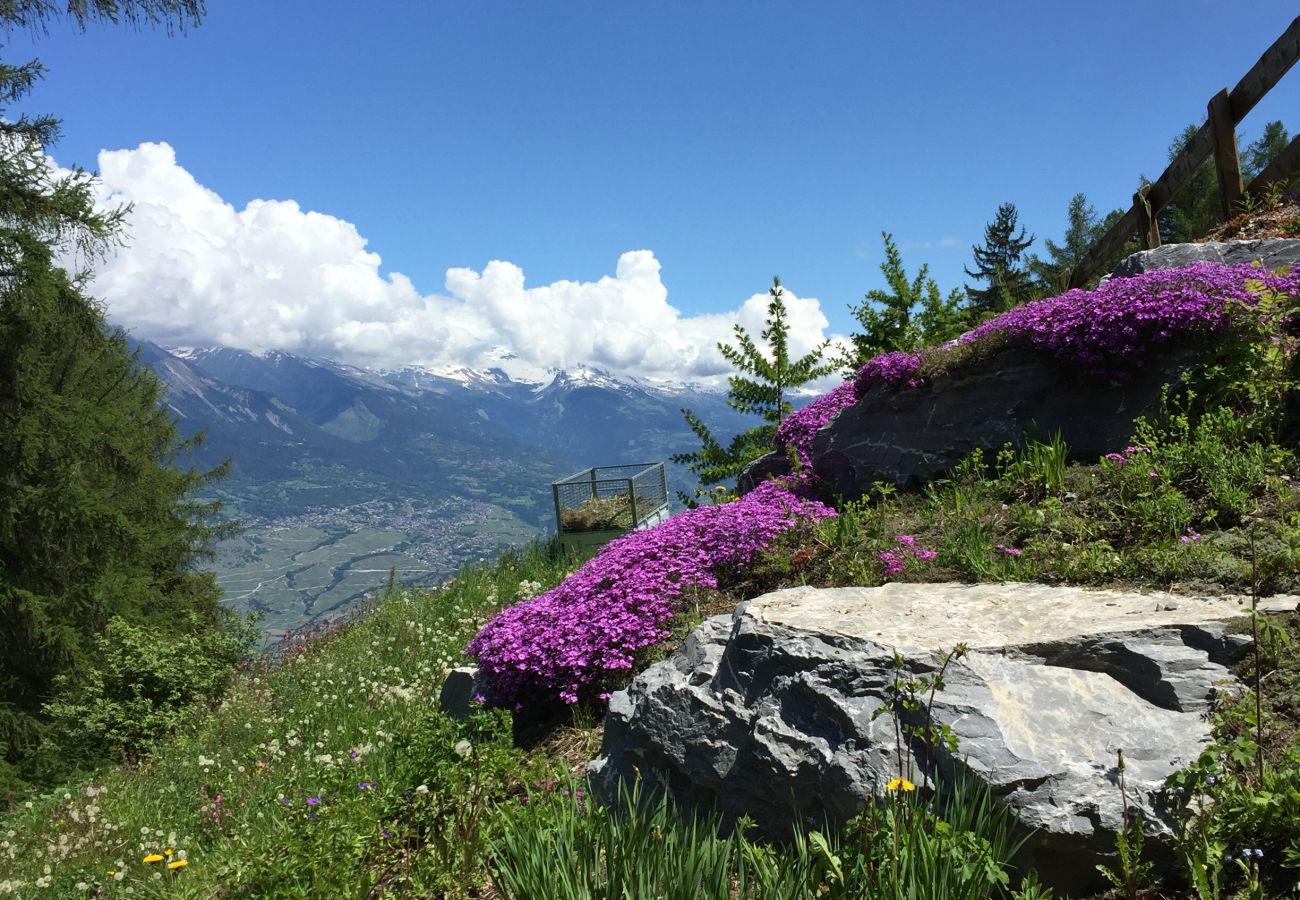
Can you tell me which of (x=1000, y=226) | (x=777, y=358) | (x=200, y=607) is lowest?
(x=200, y=607)

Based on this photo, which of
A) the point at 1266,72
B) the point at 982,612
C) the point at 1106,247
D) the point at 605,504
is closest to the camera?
the point at 982,612

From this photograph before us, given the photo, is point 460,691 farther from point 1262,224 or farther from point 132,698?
point 1262,224

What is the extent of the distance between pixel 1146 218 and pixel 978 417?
5762mm

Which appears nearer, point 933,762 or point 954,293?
point 933,762

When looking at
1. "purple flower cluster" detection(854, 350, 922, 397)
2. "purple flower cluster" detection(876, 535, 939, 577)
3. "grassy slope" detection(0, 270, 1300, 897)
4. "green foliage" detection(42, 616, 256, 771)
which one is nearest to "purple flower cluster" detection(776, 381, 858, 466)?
"purple flower cluster" detection(854, 350, 922, 397)

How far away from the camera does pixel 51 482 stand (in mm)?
14320

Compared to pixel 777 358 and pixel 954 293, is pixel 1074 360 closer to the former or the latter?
pixel 954 293

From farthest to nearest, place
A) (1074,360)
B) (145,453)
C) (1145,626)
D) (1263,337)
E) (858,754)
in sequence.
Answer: (145,453) < (1074,360) < (1263,337) < (1145,626) < (858,754)

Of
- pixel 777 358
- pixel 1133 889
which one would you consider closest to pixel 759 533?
pixel 1133 889

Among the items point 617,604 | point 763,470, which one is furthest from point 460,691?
point 763,470

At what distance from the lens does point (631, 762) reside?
13.6 ft

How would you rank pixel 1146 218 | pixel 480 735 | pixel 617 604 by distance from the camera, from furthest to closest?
pixel 1146 218, pixel 617 604, pixel 480 735

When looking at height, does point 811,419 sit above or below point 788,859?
above

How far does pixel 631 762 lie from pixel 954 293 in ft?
40.6
